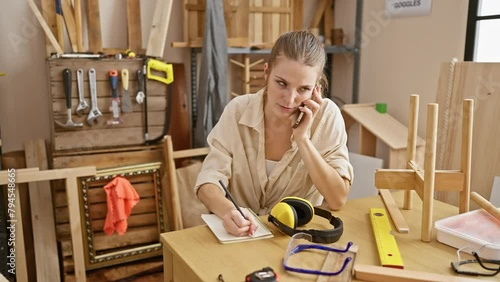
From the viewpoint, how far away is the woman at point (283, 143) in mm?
1404

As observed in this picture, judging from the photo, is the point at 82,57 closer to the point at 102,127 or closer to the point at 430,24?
the point at 102,127

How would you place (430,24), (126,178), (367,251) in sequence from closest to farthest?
(367,251) → (126,178) → (430,24)

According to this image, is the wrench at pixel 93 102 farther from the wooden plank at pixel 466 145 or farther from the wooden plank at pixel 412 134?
the wooden plank at pixel 466 145

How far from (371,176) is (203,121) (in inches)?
42.3

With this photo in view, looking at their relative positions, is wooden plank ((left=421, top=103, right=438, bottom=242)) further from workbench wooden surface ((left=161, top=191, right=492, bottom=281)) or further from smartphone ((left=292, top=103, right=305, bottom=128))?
smartphone ((left=292, top=103, right=305, bottom=128))

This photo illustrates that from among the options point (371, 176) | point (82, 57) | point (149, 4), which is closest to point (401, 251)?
point (371, 176)

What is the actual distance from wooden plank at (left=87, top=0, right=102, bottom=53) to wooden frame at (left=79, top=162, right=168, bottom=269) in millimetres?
772

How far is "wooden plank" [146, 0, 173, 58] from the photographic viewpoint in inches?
101

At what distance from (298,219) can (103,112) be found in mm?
1541

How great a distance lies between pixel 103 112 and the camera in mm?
2404

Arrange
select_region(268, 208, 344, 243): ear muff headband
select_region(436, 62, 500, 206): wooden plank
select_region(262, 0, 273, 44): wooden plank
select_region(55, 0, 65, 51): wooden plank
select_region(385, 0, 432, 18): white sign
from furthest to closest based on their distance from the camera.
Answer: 1. select_region(262, 0, 273, 44): wooden plank
2. select_region(385, 0, 432, 18): white sign
3. select_region(55, 0, 65, 51): wooden plank
4. select_region(436, 62, 500, 206): wooden plank
5. select_region(268, 208, 344, 243): ear muff headband

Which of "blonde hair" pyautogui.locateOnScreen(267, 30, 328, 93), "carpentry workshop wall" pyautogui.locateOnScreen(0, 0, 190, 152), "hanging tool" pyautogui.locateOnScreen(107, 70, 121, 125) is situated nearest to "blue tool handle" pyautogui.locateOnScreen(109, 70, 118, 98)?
"hanging tool" pyautogui.locateOnScreen(107, 70, 121, 125)

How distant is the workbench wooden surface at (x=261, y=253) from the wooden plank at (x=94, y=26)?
1.84 metres

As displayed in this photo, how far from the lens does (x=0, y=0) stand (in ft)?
8.29
